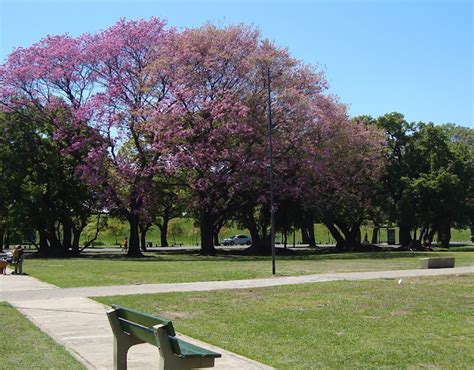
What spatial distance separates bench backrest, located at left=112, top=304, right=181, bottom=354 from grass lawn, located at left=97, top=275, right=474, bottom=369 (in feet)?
6.23

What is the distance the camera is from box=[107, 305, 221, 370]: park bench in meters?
5.21

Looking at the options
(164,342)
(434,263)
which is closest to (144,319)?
(164,342)

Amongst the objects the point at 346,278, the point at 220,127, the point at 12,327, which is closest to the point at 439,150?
the point at 220,127

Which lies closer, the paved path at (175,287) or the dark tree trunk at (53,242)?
the paved path at (175,287)

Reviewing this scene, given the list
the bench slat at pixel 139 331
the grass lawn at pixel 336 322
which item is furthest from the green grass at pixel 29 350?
the grass lawn at pixel 336 322

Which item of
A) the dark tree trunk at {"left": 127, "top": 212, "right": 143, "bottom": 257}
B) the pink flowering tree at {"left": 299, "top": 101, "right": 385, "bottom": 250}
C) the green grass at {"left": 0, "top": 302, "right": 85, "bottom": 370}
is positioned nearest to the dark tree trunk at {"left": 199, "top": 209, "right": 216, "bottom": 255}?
the dark tree trunk at {"left": 127, "top": 212, "right": 143, "bottom": 257}

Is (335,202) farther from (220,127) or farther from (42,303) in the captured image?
(42,303)

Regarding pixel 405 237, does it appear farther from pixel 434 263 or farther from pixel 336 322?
pixel 336 322

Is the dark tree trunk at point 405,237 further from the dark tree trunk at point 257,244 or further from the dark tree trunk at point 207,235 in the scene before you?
the dark tree trunk at point 207,235

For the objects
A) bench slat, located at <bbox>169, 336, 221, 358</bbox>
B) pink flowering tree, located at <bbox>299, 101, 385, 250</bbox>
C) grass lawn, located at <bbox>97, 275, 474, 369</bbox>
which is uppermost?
pink flowering tree, located at <bbox>299, 101, 385, 250</bbox>

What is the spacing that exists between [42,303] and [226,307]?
14.5 ft

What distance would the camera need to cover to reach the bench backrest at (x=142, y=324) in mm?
5285

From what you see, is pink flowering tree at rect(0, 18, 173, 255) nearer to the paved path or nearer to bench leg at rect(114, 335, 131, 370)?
the paved path

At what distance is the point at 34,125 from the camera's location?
143ft
